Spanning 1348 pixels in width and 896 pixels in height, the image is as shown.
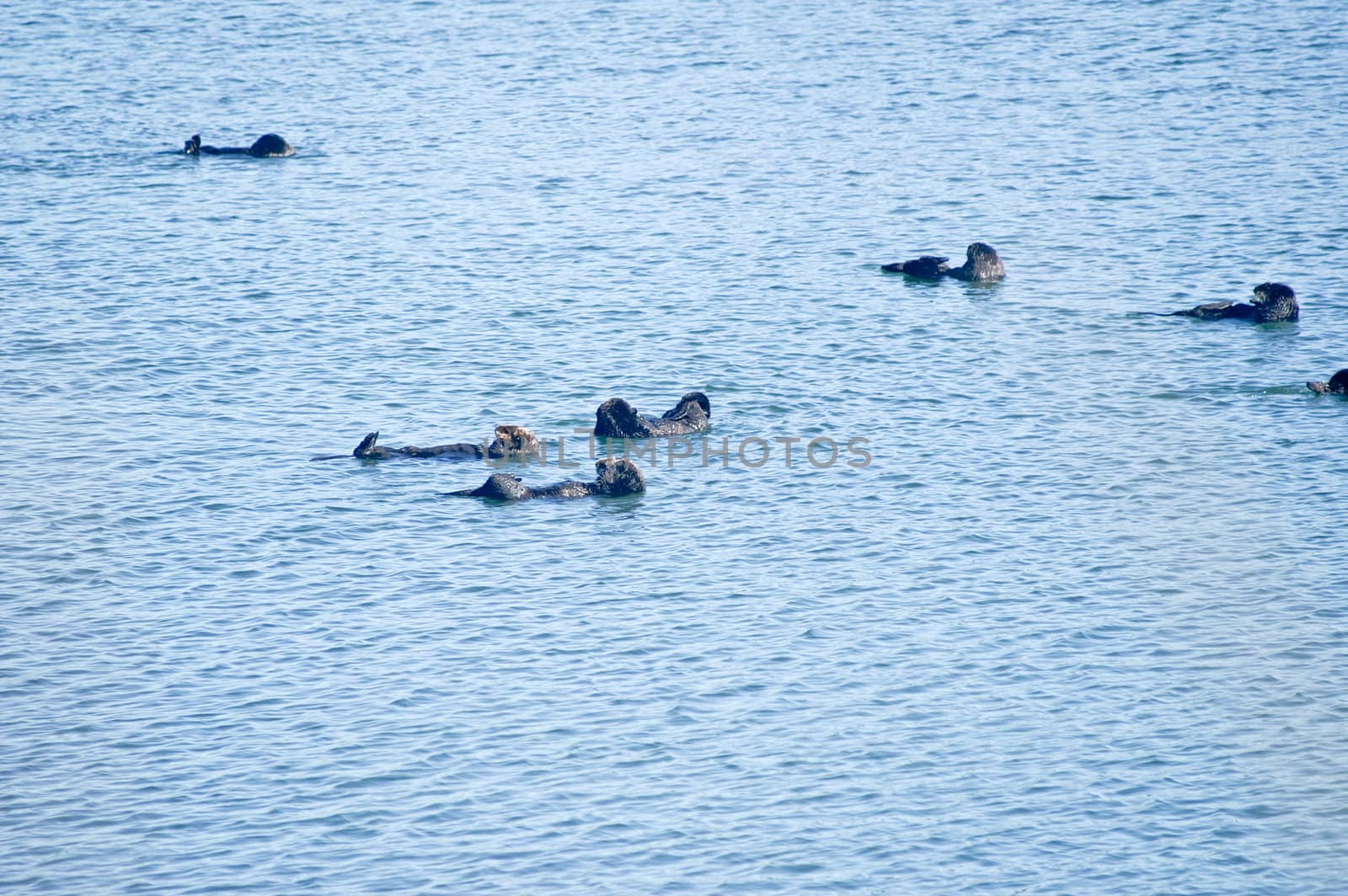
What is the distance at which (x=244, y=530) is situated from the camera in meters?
22.5

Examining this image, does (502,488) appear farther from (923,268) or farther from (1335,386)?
(923,268)

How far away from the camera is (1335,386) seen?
26.8m

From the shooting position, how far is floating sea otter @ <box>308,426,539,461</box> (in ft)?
78.4

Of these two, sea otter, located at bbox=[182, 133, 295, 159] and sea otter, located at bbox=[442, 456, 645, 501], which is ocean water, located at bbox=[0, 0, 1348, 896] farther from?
sea otter, located at bbox=[182, 133, 295, 159]

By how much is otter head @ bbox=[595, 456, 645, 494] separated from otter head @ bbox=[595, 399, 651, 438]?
1477mm

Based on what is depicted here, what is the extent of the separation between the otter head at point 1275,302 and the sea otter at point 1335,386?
3301 millimetres

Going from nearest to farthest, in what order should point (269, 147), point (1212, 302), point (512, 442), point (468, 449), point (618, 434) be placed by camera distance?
point (512, 442), point (468, 449), point (618, 434), point (1212, 302), point (269, 147)

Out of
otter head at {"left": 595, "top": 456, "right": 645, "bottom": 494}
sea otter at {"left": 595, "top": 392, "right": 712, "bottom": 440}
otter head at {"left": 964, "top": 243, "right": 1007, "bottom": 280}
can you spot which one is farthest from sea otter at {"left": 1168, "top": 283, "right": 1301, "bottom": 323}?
otter head at {"left": 595, "top": 456, "right": 645, "bottom": 494}

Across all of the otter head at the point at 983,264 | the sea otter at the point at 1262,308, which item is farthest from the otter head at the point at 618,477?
the otter head at the point at 983,264

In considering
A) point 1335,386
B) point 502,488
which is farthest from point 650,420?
point 1335,386

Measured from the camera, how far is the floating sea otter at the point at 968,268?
34.1 metres

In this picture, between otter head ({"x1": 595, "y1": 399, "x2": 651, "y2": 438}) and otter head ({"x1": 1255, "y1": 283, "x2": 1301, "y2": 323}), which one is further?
otter head ({"x1": 1255, "y1": 283, "x2": 1301, "y2": 323})

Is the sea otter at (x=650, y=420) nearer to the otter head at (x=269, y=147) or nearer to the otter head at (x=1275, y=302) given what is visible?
the otter head at (x=1275, y=302)

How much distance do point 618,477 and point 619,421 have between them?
6.09 ft
